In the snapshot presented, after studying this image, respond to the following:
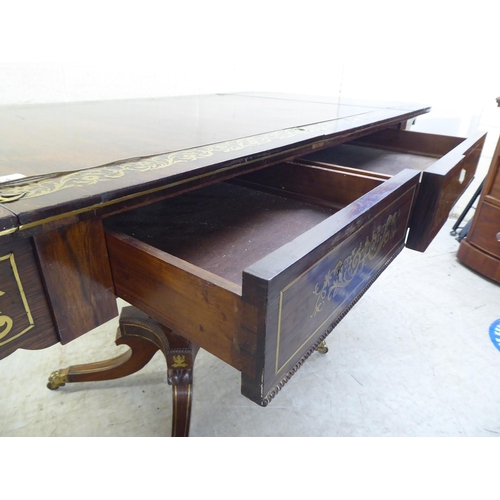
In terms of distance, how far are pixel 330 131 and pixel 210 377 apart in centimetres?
71

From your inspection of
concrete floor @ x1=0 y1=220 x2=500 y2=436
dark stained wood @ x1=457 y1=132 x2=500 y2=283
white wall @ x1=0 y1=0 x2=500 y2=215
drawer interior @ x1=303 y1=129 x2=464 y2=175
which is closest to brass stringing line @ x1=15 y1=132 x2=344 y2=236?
drawer interior @ x1=303 y1=129 x2=464 y2=175

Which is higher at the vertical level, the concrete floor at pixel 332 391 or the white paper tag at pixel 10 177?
the white paper tag at pixel 10 177

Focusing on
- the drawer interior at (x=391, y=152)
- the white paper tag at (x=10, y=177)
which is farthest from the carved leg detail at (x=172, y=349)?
the drawer interior at (x=391, y=152)

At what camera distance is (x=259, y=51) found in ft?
5.58

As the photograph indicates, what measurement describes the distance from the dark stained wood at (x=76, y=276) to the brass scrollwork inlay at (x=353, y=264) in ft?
0.82

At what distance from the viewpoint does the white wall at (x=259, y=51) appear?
105 cm

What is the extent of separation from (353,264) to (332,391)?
633mm

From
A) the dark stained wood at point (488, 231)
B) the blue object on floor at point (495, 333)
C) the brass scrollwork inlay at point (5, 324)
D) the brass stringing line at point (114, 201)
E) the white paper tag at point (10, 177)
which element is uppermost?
the white paper tag at point (10, 177)

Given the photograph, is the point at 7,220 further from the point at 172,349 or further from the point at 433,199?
the point at 433,199

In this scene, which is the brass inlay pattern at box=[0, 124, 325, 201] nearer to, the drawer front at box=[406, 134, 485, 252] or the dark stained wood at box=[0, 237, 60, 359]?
the dark stained wood at box=[0, 237, 60, 359]

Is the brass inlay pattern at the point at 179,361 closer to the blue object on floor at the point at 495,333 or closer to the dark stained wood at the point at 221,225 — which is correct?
the dark stained wood at the point at 221,225

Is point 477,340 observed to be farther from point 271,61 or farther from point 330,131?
point 271,61

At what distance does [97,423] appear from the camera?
92cm

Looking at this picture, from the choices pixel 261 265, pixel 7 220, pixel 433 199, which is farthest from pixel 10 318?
pixel 433 199
